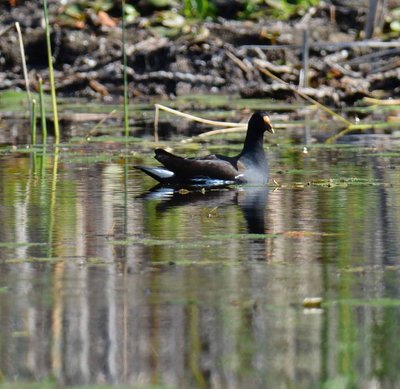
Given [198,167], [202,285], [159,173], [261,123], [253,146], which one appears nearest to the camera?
[202,285]

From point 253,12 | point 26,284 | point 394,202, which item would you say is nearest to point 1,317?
point 26,284

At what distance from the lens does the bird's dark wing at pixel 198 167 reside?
13375mm

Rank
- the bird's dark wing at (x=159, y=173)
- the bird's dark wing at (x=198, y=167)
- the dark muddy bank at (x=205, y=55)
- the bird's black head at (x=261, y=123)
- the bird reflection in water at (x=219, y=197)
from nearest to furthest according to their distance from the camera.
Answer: the bird reflection in water at (x=219, y=197) < the bird's dark wing at (x=198, y=167) < the bird's dark wing at (x=159, y=173) < the bird's black head at (x=261, y=123) < the dark muddy bank at (x=205, y=55)

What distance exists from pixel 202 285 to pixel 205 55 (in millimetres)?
22750

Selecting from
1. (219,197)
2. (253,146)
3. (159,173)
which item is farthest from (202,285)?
(253,146)

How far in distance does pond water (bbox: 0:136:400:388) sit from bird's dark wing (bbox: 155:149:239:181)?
327 mm

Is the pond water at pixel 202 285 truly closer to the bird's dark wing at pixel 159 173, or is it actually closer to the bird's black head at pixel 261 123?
the bird's dark wing at pixel 159 173

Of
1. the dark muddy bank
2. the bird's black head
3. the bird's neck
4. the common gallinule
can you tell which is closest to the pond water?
the common gallinule

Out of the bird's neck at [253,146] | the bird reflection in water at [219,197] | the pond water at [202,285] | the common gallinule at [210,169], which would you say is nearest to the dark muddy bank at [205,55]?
the bird's neck at [253,146]

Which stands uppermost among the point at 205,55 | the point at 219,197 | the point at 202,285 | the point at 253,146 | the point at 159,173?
the point at 205,55

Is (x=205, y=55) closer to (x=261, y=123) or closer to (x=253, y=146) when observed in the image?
(x=261, y=123)

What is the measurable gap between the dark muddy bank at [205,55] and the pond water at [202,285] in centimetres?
1343

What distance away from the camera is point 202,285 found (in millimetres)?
7973

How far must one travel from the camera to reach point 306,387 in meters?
5.86
